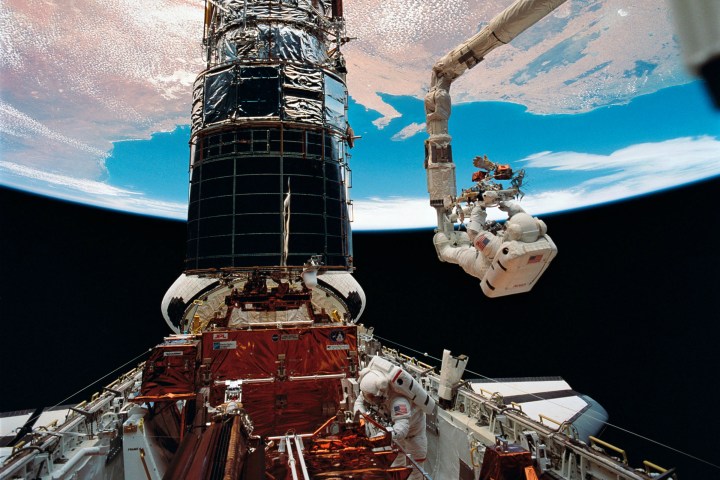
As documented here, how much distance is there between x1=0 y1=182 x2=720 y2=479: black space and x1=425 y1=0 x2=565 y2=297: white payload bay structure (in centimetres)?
303

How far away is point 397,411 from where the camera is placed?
4309 millimetres

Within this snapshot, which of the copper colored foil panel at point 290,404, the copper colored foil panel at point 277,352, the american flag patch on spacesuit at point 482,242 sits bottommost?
the copper colored foil panel at point 290,404

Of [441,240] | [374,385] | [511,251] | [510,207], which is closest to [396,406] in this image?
[374,385]

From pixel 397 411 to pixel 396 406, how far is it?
47mm

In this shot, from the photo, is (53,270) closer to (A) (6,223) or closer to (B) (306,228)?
(A) (6,223)

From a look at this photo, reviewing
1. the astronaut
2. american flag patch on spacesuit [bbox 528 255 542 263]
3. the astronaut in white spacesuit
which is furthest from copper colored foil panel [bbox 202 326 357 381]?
american flag patch on spacesuit [bbox 528 255 542 263]

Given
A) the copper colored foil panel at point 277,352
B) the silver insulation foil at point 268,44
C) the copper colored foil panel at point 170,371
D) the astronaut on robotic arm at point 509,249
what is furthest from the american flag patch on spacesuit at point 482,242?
the silver insulation foil at point 268,44

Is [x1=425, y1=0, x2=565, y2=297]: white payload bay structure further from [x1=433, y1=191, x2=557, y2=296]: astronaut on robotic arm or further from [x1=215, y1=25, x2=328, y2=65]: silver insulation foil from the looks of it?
[x1=215, y1=25, x2=328, y2=65]: silver insulation foil

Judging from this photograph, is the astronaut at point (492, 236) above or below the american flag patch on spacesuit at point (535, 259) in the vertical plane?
above

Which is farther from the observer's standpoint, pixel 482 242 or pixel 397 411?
pixel 482 242

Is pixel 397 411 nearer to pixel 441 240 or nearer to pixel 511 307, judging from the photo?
pixel 441 240

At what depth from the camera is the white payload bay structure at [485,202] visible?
4.34 metres

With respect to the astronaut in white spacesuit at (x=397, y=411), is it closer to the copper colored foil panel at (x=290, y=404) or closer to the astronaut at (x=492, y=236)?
the copper colored foil panel at (x=290, y=404)

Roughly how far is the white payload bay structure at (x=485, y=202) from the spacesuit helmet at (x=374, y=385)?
1498mm
